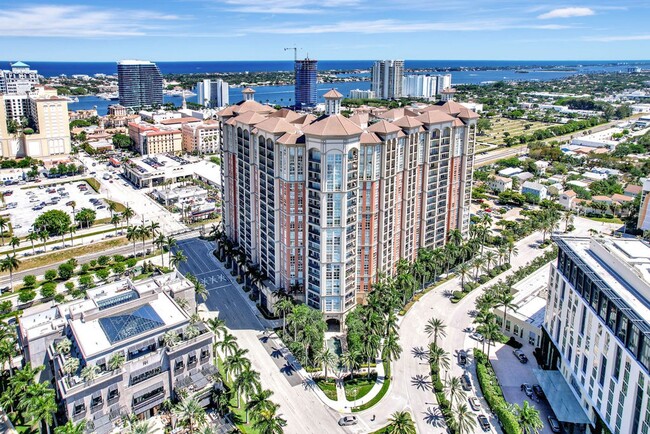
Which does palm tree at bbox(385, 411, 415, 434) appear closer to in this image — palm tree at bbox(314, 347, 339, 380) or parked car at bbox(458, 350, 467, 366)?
palm tree at bbox(314, 347, 339, 380)

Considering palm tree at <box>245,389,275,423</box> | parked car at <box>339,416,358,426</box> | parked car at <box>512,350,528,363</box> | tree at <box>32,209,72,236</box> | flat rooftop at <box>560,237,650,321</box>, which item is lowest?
parked car at <box>339,416,358,426</box>

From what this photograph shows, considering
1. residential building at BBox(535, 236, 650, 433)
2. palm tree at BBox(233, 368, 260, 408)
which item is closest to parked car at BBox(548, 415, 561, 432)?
residential building at BBox(535, 236, 650, 433)

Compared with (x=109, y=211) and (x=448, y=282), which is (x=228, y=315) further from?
(x=109, y=211)

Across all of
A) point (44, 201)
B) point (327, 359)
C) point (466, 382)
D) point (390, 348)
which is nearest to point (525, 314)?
point (466, 382)

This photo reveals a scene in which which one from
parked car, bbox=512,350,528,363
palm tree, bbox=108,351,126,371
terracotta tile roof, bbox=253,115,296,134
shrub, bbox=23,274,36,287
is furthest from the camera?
shrub, bbox=23,274,36,287

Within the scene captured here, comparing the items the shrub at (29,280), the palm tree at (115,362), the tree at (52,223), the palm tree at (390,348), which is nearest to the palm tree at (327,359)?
the palm tree at (390,348)

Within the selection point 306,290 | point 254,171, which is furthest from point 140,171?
point 306,290

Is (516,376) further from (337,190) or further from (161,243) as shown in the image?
(161,243)
